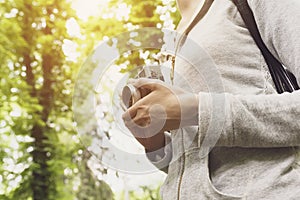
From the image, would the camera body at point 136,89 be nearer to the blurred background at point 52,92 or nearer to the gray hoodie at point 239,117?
the gray hoodie at point 239,117

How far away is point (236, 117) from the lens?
39cm

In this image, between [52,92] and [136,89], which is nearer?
[136,89]

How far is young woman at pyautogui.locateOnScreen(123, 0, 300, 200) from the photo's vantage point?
1.29 ft

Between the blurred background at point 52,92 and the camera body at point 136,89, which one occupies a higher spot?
the blurred background at point 52,92

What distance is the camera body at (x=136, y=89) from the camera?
421 millimetres

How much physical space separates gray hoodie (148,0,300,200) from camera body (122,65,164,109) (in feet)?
0.07

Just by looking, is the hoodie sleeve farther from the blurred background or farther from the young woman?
the blurred background

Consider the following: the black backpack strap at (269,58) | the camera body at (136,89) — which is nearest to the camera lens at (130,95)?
the camera body at (136,89)

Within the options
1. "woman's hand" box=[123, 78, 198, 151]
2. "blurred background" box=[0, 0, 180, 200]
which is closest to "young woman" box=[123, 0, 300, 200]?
"woman's hand" box=[123, 78, 198, 151]

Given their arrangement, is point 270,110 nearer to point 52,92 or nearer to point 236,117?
point 236,117

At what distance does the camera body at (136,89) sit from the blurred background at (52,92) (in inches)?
83.0

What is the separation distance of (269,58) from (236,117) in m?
0.08

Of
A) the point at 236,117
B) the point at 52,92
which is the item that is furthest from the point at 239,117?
the point at 52,92

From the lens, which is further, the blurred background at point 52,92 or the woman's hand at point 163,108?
the blurred background at point 52,92
